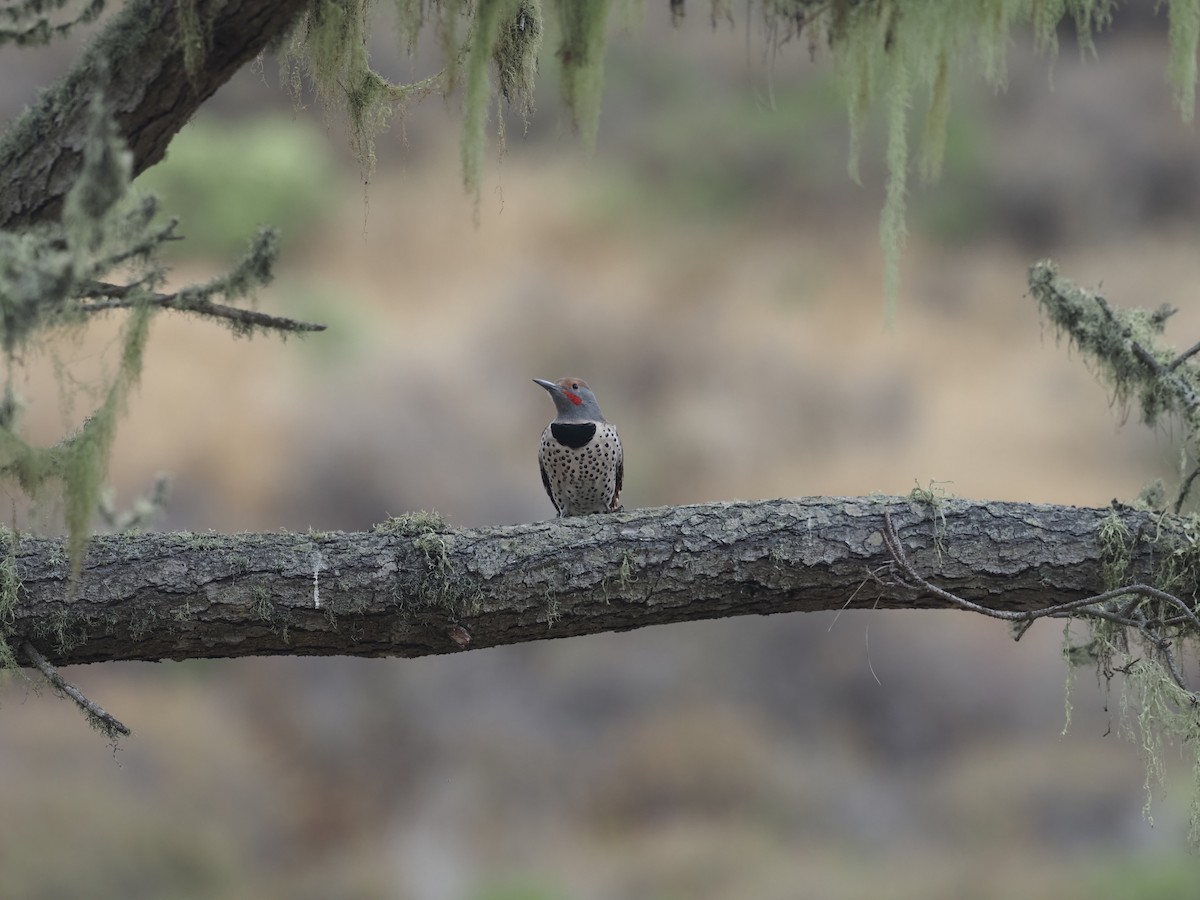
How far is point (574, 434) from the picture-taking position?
5.25 metres

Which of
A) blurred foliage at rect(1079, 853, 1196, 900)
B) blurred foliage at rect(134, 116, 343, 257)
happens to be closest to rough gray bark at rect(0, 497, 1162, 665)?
blurred foliage at rect(1079, 853, 1196, 900)

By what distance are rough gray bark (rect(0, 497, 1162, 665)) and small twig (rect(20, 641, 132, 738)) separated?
71mm

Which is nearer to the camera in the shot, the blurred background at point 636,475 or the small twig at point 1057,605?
the small twig at point 1057,605

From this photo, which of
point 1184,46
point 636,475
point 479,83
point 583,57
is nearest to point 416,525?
point 479,83

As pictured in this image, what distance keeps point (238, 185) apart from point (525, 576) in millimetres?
15765

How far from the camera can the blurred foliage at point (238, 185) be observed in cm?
1725

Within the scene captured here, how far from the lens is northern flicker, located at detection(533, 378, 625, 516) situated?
5.24 metres

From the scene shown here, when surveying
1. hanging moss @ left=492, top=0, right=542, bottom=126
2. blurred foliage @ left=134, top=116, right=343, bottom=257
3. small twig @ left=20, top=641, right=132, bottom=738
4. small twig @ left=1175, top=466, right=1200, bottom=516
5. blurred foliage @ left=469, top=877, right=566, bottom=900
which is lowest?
blurred foliage @ left=469, top=877, right=566, bottom=900

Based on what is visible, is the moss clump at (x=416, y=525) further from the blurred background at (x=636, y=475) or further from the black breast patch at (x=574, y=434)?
the blurred background at (x=636, y=475)

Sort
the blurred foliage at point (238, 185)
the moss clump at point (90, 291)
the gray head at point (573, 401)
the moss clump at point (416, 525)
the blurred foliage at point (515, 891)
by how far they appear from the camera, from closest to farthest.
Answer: the moss clump at point (90, 291), the moss clump at point (416, 525), the gray head at point (573, 401), the blurred foliage at point (515, 891), the blurred foliage at point (238, 185)

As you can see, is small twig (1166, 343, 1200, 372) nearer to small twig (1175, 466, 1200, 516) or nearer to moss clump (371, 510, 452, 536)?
small twig (1175, 466, 1200, 516)

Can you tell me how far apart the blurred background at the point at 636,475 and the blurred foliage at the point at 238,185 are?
0.06m

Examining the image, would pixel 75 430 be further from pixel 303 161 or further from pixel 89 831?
pixel 303 161

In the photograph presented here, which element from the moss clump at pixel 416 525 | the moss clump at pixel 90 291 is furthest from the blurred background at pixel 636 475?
the moss clump at pixel 90 291
